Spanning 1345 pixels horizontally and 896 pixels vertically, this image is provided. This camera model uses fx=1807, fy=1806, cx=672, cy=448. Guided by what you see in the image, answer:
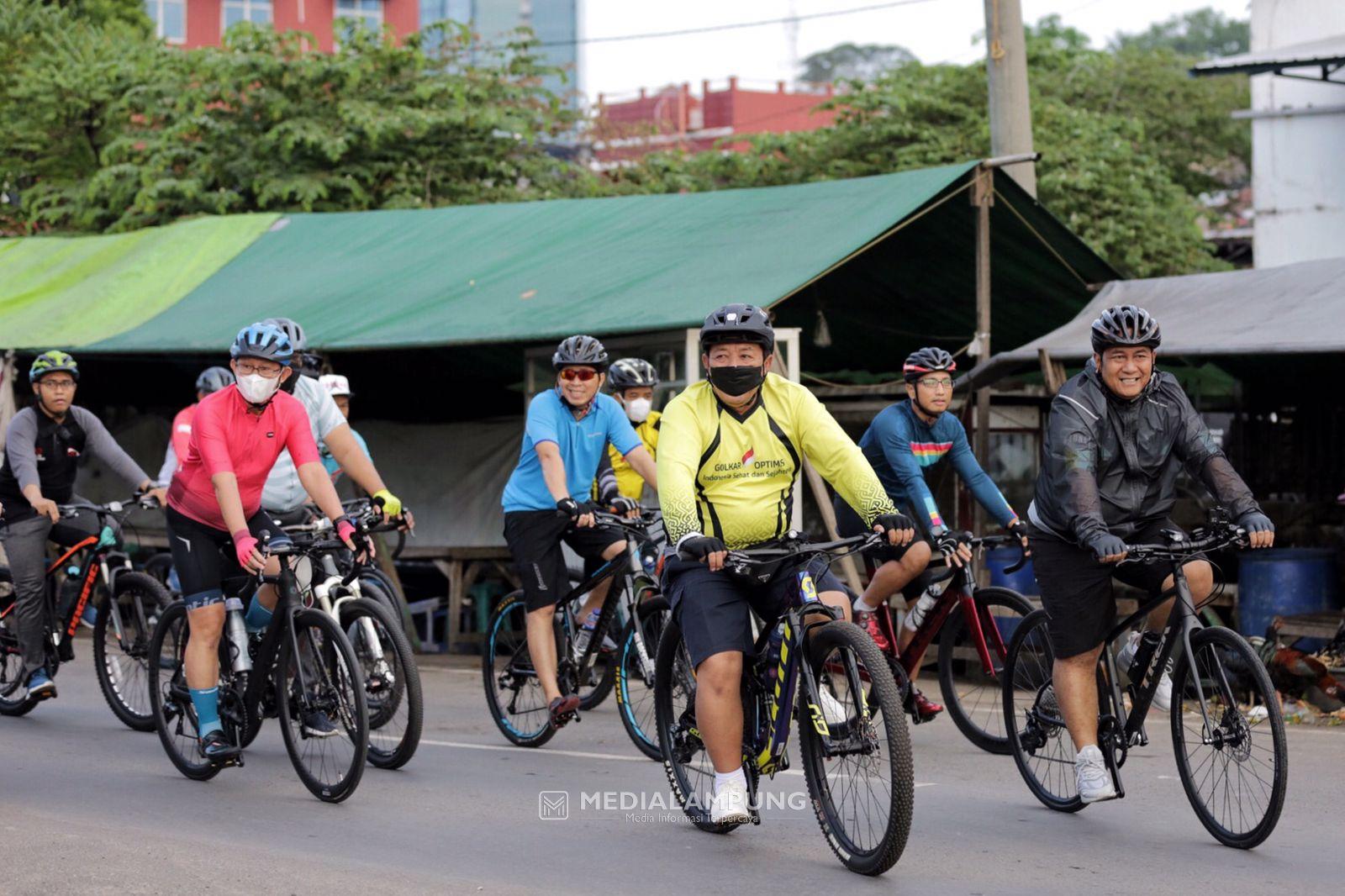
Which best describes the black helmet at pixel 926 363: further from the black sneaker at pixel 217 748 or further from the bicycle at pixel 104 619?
the bicycle at pixel 104 619

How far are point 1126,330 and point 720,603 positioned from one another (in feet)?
5.78

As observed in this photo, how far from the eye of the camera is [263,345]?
751 cm

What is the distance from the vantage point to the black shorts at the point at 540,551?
863cm

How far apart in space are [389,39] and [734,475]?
2100cm

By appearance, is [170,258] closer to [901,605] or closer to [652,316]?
[652,316]

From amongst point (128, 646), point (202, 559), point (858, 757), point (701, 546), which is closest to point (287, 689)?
point (202, 559)

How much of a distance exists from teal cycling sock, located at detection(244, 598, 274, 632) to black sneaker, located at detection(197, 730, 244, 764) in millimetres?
474

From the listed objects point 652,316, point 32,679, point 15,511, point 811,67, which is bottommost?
point 32,679

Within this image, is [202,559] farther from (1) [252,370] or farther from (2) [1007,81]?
(2) [1007,81]

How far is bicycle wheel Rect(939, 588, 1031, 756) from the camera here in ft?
28.0

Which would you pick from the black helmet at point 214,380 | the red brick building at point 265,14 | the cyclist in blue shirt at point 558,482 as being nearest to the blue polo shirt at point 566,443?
the cyclist in blue shirt at point 558,482

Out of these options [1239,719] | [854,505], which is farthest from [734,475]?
[1239,719]

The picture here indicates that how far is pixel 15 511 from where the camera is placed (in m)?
9.98

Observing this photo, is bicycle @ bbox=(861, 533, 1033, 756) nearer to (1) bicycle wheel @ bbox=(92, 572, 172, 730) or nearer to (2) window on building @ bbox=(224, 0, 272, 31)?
(1) bicycle wheel @ bbox=(92, 572, 172, 730)
